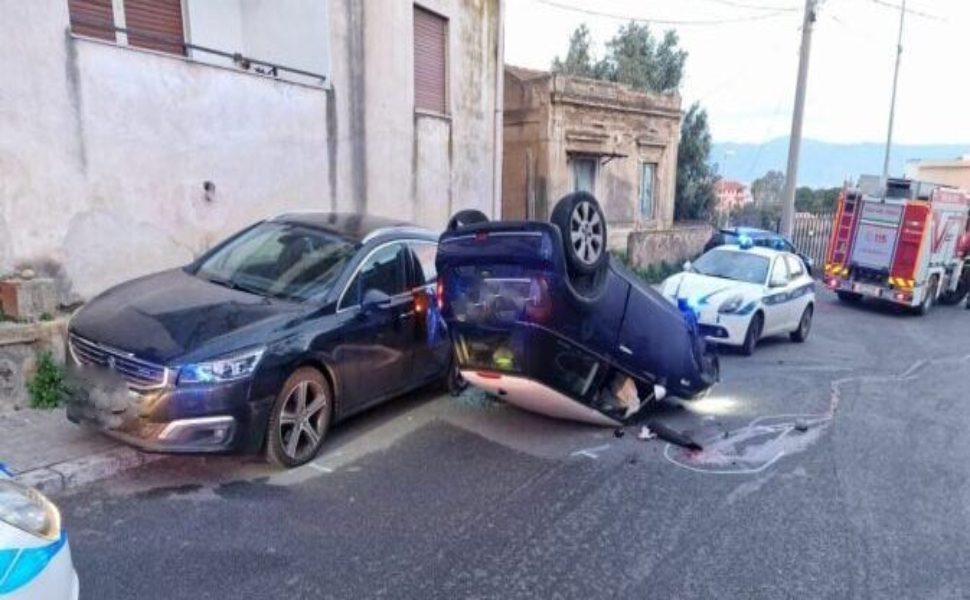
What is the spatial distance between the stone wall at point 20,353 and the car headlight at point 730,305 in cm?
840

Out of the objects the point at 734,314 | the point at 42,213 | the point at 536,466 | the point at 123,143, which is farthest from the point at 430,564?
the point at 734,314

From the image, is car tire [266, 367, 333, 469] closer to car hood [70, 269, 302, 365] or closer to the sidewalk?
car hood [70, 269, 302, 365]

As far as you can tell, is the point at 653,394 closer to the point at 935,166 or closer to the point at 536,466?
the point at 536,466

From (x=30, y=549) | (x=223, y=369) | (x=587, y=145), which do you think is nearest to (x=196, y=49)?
(x=223, y=369)

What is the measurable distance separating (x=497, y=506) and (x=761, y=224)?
26.2 meters

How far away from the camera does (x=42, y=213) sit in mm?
6340

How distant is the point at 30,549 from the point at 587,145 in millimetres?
16768

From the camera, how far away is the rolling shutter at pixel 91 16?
7230mm

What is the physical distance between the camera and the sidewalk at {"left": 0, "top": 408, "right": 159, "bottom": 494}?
4426 millimetres

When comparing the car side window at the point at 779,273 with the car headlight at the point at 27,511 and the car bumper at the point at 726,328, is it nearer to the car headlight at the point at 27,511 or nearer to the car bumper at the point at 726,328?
the car bumper at the point at 726,328

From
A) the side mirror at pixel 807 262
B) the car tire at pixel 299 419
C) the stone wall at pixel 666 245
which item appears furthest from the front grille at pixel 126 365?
the stone wall at pixel 666 245

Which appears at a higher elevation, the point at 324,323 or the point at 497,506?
the point at 324,323

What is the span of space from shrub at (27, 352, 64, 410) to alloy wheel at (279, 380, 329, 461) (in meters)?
2.18

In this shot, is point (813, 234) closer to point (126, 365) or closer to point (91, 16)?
point (91, 16)
